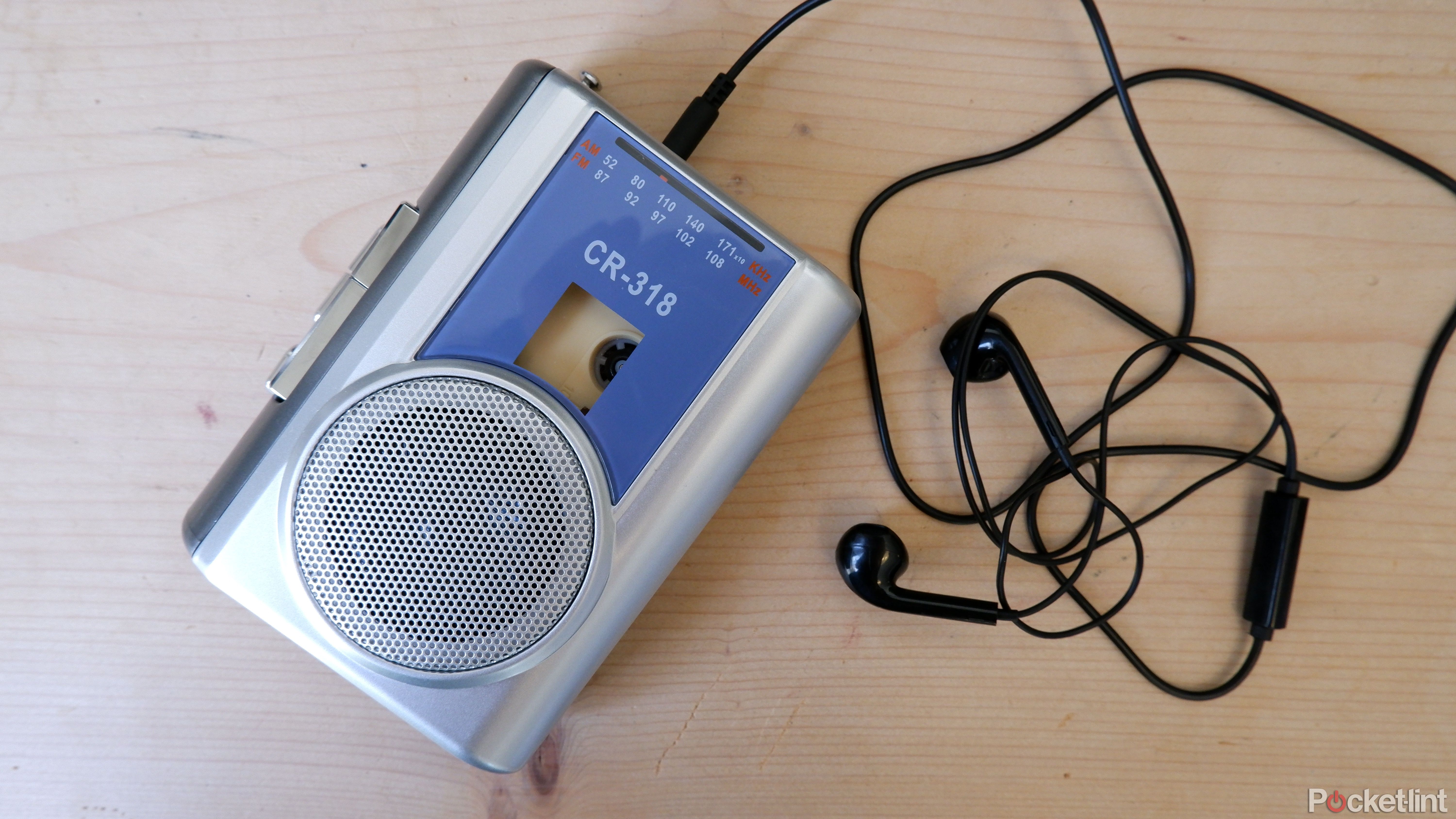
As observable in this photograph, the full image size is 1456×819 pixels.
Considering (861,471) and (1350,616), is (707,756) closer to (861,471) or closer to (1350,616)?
(861,471)

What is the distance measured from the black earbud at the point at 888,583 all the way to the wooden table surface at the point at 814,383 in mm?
49

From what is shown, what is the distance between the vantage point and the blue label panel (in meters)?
0.51

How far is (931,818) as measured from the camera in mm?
646

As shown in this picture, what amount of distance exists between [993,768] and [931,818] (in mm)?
65

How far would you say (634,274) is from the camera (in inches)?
20.2

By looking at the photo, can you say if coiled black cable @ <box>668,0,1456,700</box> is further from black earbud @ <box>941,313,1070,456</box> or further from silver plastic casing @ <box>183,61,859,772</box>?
silver plastic casing @ <box>183,61,859,772</box>

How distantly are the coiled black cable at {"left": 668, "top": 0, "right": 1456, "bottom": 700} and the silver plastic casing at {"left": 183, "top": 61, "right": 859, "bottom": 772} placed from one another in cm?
11

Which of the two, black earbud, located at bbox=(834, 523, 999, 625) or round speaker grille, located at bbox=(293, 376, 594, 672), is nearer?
round speaker grille, located at bbox=(293, 376, 594, 672)

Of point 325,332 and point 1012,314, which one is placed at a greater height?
point 1012,314

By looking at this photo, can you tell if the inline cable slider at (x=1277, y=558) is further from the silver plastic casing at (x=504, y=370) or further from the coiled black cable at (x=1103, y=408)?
the silver plastic casing at (x=504, y=370)

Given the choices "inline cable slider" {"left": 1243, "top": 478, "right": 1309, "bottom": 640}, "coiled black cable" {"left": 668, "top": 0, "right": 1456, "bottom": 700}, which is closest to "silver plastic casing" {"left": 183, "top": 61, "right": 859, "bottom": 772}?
"coiled black cable" {"left": 668, "top": 0, "right": 1456, "bottom": 700}

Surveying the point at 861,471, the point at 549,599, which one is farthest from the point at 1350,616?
the point at 549,599

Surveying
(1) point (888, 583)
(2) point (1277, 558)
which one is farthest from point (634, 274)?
(2) point (1277, 558)

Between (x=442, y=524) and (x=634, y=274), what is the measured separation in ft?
0.64
